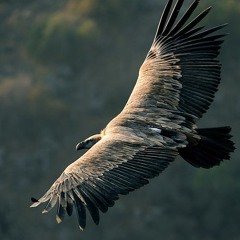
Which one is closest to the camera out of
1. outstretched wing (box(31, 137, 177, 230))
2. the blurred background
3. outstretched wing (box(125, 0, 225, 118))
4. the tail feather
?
outstretched wing (box(31, 137, 177, 230))

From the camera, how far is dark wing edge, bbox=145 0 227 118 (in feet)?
65.9

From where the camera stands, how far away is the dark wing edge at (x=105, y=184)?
18.1 m

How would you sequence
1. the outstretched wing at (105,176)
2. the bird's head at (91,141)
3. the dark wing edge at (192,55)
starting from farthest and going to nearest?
the dark wing edge at (192,55), the bird's head at (91,141), the outstretched wing at (105,176)

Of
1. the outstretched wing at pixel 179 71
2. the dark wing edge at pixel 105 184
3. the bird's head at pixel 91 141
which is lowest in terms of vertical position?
the dark wing edge at pixel 105 184

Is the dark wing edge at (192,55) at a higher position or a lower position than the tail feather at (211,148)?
higher

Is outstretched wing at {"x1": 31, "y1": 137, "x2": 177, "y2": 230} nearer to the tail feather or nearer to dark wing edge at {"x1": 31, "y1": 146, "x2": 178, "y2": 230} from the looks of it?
dark wing edge at {"x1": 31, "y1": 146, "x2": 178, "y2": 230}

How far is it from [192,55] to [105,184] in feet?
11.8

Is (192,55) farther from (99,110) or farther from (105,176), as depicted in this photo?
(99,110)

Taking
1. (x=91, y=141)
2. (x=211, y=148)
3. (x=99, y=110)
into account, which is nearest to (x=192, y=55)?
(x=211, y=148)

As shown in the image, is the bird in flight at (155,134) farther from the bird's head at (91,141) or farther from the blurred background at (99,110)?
the blurred background at (99,110)

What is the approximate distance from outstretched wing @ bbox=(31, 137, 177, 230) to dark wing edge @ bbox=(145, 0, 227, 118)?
1676 mm

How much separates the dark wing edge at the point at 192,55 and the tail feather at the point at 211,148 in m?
0.49

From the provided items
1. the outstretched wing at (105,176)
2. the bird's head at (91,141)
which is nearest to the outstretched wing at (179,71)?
the bird's head at (91,141)

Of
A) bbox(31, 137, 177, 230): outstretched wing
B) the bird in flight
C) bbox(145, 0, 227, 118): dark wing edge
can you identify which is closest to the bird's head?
the bird in flight
